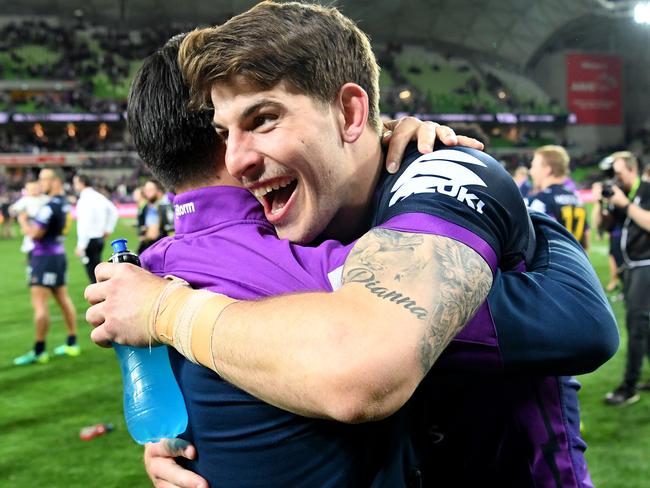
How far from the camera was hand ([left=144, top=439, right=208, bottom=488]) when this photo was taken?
58.9 inches

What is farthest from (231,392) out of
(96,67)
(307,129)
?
(96,67)

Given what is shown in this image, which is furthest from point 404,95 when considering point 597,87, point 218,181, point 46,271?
point 218,181

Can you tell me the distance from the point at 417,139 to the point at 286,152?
1.25ft

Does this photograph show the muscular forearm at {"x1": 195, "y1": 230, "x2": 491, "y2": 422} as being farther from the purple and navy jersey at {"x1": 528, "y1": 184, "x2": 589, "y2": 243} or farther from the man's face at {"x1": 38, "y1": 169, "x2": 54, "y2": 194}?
the man's face at {"x1": 38, "y1": 169, "x2": 54, "y2": 194}

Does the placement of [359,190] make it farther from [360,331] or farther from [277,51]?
[360,331]

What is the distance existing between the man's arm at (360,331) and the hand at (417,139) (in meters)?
0.45

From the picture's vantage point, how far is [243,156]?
4.90 feet

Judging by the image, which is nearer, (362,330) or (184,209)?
(362,330)

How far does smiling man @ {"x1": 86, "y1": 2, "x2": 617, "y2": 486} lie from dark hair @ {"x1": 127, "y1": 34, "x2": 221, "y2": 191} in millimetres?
82

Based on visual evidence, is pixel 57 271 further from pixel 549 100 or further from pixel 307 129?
pixel 549 100

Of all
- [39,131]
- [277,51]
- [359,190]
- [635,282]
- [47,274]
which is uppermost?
[277,51]

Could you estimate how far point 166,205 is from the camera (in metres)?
8.05

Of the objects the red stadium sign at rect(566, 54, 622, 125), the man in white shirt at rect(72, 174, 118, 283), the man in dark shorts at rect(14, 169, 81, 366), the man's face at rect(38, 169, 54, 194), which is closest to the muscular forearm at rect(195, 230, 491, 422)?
the man in dark shorts at rect(14, 169, 81, 366)

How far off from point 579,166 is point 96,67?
32259 millimetres
